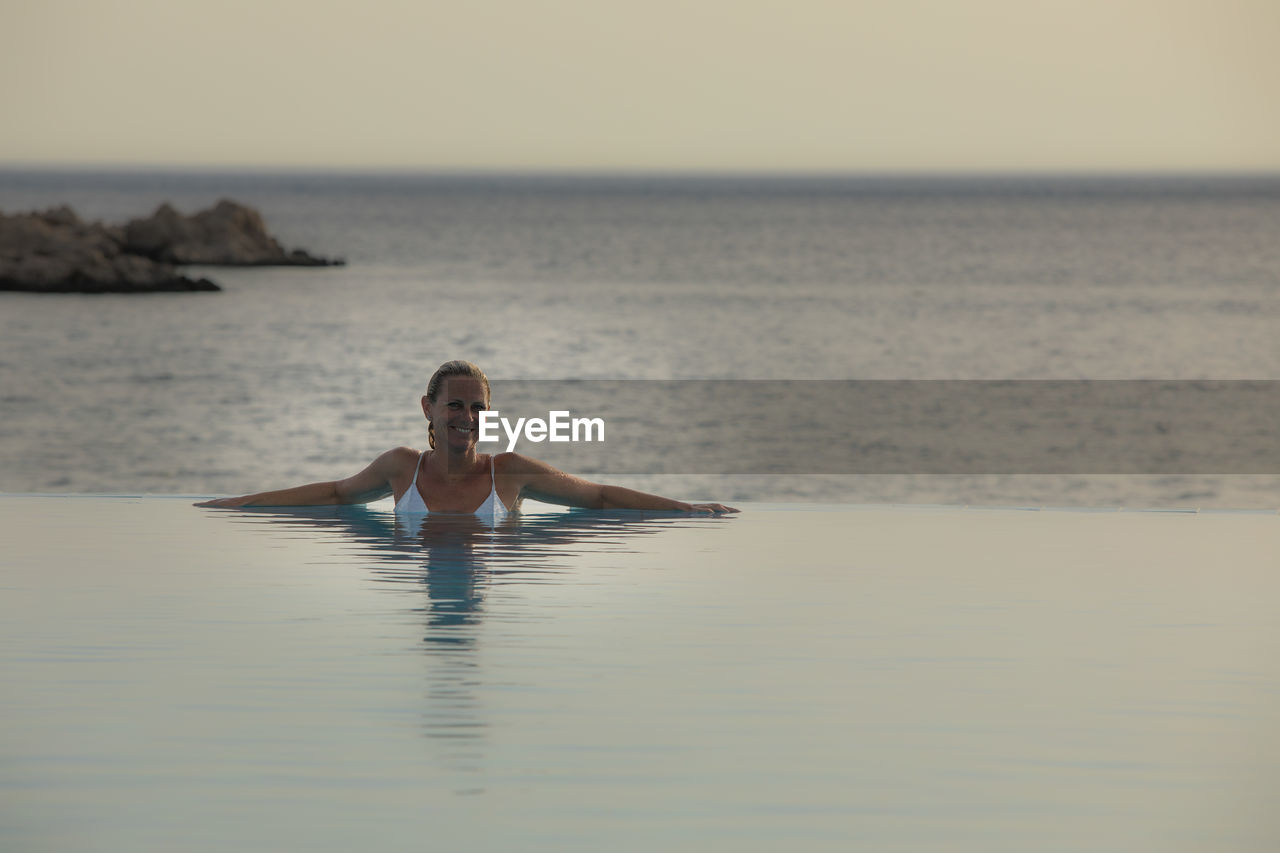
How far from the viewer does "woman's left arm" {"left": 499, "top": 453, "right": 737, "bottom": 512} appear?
31.0 feet

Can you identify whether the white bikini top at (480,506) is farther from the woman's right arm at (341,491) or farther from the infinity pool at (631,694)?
the infinity pool at (631,694)

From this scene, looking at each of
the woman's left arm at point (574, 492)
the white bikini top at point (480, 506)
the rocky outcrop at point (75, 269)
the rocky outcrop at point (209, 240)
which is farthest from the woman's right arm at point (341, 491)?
the rocky outcrop at point (209, 240)

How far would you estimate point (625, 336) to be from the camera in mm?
46531

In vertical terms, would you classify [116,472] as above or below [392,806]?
below

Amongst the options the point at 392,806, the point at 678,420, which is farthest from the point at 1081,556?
the point at 678,420

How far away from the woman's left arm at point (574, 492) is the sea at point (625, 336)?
3869 mm

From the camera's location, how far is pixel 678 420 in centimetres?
2588

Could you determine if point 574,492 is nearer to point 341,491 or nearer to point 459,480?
point 459,480

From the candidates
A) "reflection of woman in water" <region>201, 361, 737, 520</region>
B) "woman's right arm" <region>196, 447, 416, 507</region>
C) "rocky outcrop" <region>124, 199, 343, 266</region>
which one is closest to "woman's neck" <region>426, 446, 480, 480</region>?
"reflection of woman in water" <region>201, 361, 737, 520</region>

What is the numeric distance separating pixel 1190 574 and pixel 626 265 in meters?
79.6

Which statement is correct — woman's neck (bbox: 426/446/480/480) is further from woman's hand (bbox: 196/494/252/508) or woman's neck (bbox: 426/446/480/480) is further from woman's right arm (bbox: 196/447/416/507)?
woman's hand (bbox: 196/494/252/508)

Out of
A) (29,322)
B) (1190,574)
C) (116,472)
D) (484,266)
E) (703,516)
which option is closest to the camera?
(1190,574)

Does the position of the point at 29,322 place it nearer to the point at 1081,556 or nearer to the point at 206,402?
the point at 206,402

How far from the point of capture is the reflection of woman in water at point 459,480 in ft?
28.1
